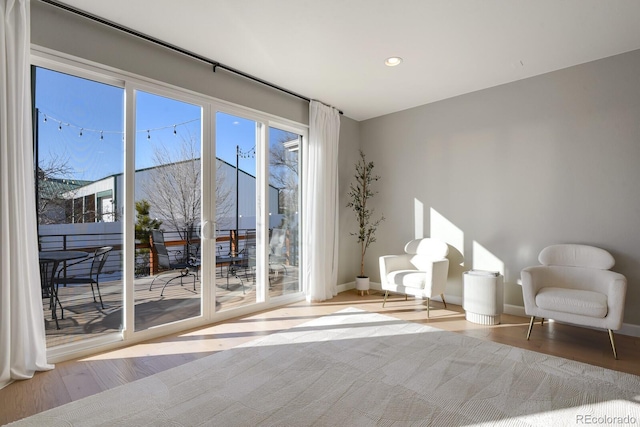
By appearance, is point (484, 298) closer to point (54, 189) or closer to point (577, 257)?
point (577, 257)

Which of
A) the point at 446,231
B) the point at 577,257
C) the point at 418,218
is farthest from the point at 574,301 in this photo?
the point at 418,218

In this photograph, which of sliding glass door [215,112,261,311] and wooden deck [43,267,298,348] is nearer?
wooden deck [43,267,298,348]

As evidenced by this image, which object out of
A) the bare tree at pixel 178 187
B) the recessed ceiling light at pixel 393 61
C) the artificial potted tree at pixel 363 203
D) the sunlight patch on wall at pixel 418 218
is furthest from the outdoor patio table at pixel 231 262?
the recessed ceiling light at pixel 393 61

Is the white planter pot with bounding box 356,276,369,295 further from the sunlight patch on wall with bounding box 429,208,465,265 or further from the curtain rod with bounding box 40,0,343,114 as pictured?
the curtain rod with bounding box 40,0,343,114

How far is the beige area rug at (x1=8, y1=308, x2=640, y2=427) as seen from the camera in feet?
6.48

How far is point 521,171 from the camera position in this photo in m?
4.04

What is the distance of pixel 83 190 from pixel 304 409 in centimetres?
256

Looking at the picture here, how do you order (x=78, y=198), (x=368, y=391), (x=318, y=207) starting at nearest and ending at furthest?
(x=368, y=391) → (x=78, y=198) → (x=318, y=207)

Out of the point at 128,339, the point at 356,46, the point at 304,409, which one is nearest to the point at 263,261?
the point at 128,339

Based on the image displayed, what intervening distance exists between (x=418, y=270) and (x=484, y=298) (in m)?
1.05

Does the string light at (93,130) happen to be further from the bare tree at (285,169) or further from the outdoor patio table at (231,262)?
the outdoor patio table at (231,262)

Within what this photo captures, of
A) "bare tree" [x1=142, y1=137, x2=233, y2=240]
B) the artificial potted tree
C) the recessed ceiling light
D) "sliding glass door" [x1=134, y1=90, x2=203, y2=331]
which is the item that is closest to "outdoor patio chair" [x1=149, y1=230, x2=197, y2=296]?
"sliding glass door" [x1=134, y1=90, x2=203, y2=331]

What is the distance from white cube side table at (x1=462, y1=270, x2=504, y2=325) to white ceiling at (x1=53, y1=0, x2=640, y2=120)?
234 cm

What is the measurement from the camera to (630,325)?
3.34m
